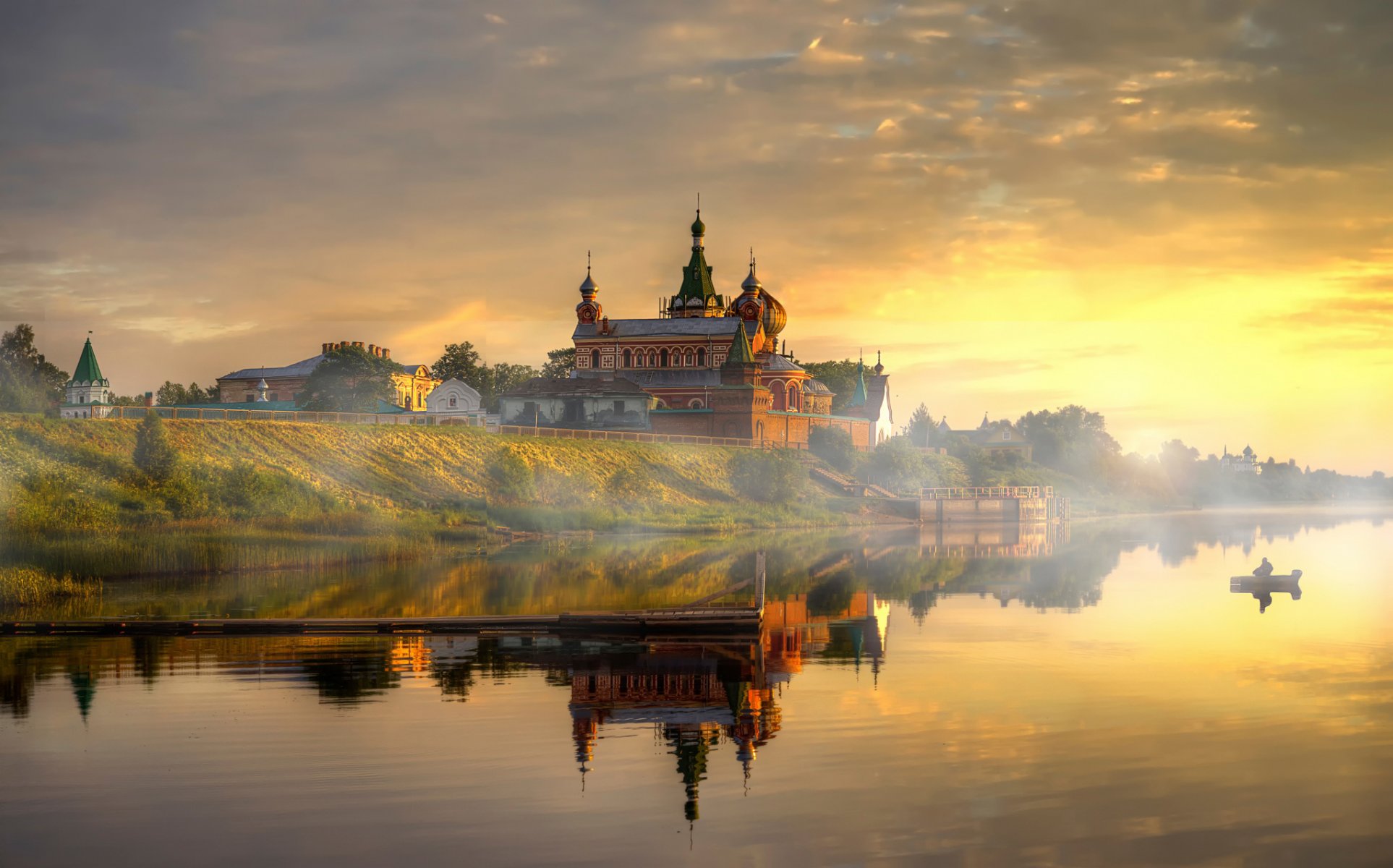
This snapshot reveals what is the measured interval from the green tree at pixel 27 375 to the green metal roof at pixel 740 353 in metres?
56.5

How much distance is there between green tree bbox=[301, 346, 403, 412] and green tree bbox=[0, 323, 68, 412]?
22174mm

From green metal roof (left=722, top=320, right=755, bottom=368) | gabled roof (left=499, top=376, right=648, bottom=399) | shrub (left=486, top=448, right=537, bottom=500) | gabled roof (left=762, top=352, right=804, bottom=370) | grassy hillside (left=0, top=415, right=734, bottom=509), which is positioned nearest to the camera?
grassy hillside (left=0, top=415, right=734, bottom=509)

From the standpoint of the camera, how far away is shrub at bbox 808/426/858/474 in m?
118

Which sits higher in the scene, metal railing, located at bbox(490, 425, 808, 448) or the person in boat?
metal railing, located at bbox(490, 425, 808, 448)

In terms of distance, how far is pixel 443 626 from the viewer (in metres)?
32.6

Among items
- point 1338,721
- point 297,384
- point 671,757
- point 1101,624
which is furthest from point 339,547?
point 297,384

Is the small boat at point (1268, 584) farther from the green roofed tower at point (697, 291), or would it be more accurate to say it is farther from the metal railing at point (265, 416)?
the green roofed tower at point (697, 291)

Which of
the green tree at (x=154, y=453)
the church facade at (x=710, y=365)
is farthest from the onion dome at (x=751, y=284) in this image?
the green tree at (x=154, y=453)

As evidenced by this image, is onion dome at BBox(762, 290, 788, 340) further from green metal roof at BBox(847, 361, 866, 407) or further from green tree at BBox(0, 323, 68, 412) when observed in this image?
green tree at BBox(0, 323, 68, 412)

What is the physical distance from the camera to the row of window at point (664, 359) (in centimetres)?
13338

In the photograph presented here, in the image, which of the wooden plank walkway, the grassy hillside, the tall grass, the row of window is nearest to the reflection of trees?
the wooden plank walkway

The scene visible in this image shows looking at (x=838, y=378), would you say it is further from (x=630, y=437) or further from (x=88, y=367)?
(x=88, y=367)

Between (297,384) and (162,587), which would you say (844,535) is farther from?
(297,384)

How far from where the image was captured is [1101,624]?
38219 millimetres
